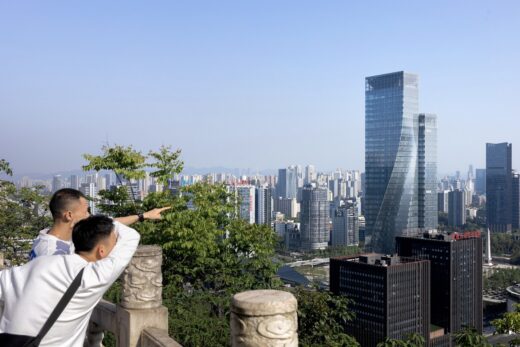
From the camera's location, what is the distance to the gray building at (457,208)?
81463 mm

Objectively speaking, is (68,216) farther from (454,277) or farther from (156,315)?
(454,277)

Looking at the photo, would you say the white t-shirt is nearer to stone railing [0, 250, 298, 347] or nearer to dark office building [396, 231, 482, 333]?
stone railing [0, 250, 298, 347]


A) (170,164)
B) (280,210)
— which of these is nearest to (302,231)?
(280,210)

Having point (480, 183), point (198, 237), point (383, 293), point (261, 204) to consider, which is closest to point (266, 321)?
point (198, 237)

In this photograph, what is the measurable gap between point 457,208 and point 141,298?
86.5m

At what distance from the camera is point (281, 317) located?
1892 millimetres

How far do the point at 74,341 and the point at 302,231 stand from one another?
66836 millimetres

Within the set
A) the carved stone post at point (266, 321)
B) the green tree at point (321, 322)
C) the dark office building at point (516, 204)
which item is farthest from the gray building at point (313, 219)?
the carved stone post at point (266, 321)

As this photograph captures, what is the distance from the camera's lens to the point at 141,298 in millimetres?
2854

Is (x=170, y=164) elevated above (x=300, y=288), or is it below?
above

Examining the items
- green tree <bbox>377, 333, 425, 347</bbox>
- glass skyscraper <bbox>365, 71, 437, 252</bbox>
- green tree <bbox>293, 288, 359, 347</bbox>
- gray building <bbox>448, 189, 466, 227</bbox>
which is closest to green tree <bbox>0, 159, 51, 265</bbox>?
green tree <bbox>293, 288, 359, 347</bbox>

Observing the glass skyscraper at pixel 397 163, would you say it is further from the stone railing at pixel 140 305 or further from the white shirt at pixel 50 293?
the white shirt at pixel 50 293

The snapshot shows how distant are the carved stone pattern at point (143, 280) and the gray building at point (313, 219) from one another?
63975mm

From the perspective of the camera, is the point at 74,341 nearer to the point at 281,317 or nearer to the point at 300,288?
the point at 281,317
